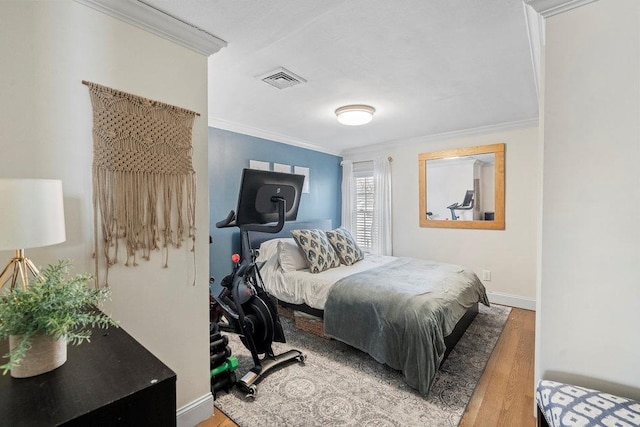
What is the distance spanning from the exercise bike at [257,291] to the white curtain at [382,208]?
263 cm

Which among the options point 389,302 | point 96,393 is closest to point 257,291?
point 389,302

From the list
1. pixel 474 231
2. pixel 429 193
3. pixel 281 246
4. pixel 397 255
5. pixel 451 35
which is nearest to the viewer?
pixel 451 35

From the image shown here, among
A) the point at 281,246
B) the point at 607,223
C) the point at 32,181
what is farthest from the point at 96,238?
the point at 607,223

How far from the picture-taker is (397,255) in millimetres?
4609

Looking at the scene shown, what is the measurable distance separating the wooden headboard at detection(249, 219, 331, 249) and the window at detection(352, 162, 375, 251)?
0.55m

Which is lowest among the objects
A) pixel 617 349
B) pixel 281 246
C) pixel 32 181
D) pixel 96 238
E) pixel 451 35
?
pixel 617 349

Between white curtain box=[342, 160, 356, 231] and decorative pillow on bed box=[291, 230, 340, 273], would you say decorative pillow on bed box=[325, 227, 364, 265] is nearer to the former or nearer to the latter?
decorative pillow on bed box=[291, 230, 340, 273]

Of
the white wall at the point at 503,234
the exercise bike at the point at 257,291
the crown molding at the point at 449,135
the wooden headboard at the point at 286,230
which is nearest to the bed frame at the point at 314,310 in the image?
the wooden headboard at the point at 286,230

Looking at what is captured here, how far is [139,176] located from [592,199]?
7.33 feet

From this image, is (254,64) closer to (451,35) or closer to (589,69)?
(451,35)

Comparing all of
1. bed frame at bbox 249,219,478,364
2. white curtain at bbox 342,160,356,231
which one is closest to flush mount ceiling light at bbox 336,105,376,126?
bed frame at bbox 249,219,478,364

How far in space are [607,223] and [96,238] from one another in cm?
240

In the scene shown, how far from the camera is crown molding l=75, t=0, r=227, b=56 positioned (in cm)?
139

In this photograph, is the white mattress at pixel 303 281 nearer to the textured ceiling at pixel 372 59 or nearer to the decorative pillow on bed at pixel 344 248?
the decorative pillow on bed at pixel 344 248
